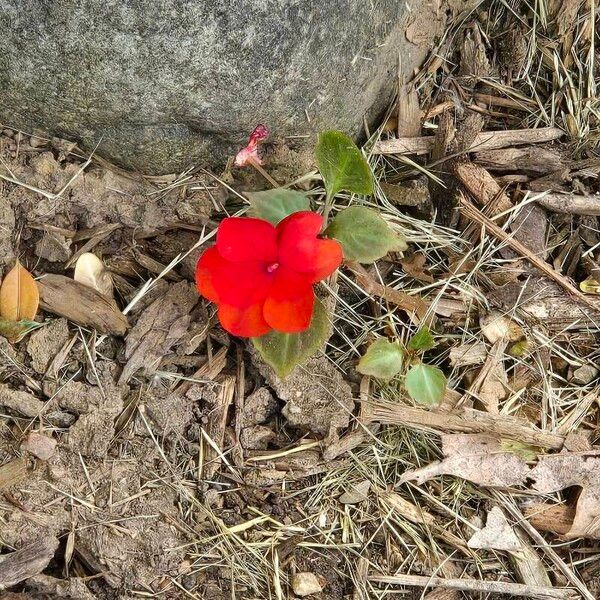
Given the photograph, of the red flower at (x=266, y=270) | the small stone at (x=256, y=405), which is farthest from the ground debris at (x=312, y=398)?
the red flower at (x=266, y=270)

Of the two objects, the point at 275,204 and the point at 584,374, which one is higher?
the point at 275,204

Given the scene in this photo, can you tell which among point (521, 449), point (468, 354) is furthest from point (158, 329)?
point (521, 449)

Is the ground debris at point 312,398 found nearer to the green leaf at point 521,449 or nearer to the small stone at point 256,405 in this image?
the small stone at point 256,405

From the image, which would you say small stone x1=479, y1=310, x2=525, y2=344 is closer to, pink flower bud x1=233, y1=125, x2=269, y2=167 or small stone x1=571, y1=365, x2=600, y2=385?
small stone x1=571, y1=365, x2=600, y2=385

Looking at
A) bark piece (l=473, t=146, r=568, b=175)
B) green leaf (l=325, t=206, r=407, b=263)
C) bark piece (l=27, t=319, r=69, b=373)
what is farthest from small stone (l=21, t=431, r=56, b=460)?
bark piece (l=473, t=146, r=568, b=175)

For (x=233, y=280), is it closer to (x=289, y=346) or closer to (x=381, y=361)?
(x=289, y=346)

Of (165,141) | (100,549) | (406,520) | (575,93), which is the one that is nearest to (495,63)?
(575,93)

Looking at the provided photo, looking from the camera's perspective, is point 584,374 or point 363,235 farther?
point 584,374
